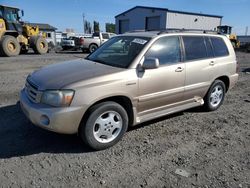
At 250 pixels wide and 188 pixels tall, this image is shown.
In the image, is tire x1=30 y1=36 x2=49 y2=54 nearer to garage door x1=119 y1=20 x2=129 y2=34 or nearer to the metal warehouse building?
the metal warehouse building

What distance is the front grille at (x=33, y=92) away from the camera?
3.43 metres

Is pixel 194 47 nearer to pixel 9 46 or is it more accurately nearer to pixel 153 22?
pixel 9 46

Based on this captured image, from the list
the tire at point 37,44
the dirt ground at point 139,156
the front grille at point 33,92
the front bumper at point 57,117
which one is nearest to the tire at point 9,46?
the tire at point 37,44

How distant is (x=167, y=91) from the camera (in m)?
4.30

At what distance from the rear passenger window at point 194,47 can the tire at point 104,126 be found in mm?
1815

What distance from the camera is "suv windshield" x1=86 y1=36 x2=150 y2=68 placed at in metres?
4.07

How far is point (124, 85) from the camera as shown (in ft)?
12.1

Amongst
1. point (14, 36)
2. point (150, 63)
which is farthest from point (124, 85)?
point (14, 36)

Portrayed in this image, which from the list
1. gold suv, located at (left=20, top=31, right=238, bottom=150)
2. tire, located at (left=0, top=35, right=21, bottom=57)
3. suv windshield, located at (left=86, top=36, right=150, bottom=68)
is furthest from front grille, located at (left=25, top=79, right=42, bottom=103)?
tire, located at (left=0, top=35, right=21, bottom=57)

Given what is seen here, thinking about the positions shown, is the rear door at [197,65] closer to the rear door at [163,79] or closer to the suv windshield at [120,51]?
the rear door at [163,79]

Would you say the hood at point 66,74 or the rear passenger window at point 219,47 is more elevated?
the rear passenger window at point 219,47

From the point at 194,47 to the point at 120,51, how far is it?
1513 mm

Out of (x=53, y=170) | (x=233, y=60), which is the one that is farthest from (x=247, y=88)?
(x=53, y=170)

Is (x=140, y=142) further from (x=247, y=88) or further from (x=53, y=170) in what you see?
(x=247, y=88)
